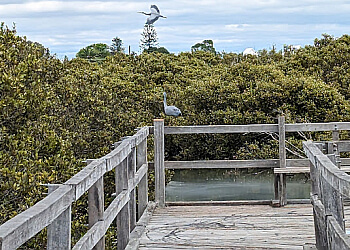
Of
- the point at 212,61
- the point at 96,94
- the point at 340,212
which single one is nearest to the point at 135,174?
the point at 340,212

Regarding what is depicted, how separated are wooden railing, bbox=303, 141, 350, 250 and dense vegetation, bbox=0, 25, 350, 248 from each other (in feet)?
10.5

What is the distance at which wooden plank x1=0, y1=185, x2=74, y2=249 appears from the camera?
2.03m

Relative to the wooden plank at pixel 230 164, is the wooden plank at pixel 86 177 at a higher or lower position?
higher

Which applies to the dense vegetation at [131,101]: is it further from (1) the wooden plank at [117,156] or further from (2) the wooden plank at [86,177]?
(2) the wooden plank at [86,177]

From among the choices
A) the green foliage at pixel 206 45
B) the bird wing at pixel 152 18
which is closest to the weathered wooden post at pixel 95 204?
the bird wing at pixel 152 18

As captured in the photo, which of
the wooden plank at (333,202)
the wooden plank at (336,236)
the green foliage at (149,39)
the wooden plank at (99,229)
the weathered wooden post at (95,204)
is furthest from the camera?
the green foliage at (149,39)

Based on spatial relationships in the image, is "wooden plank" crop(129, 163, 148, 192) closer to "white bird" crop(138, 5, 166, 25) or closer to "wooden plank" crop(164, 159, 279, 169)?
"wooden plank" crop(164, 159, 279, 169)

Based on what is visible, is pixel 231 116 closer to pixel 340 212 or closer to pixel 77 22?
pixel 77 22

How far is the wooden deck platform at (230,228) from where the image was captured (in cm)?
530

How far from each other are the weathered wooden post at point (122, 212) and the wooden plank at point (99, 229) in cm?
9

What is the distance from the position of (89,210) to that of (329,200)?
150 centimetres

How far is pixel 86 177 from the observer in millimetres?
3266

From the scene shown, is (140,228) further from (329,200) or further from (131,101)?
(131,101)

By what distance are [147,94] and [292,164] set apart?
30.4 feet
